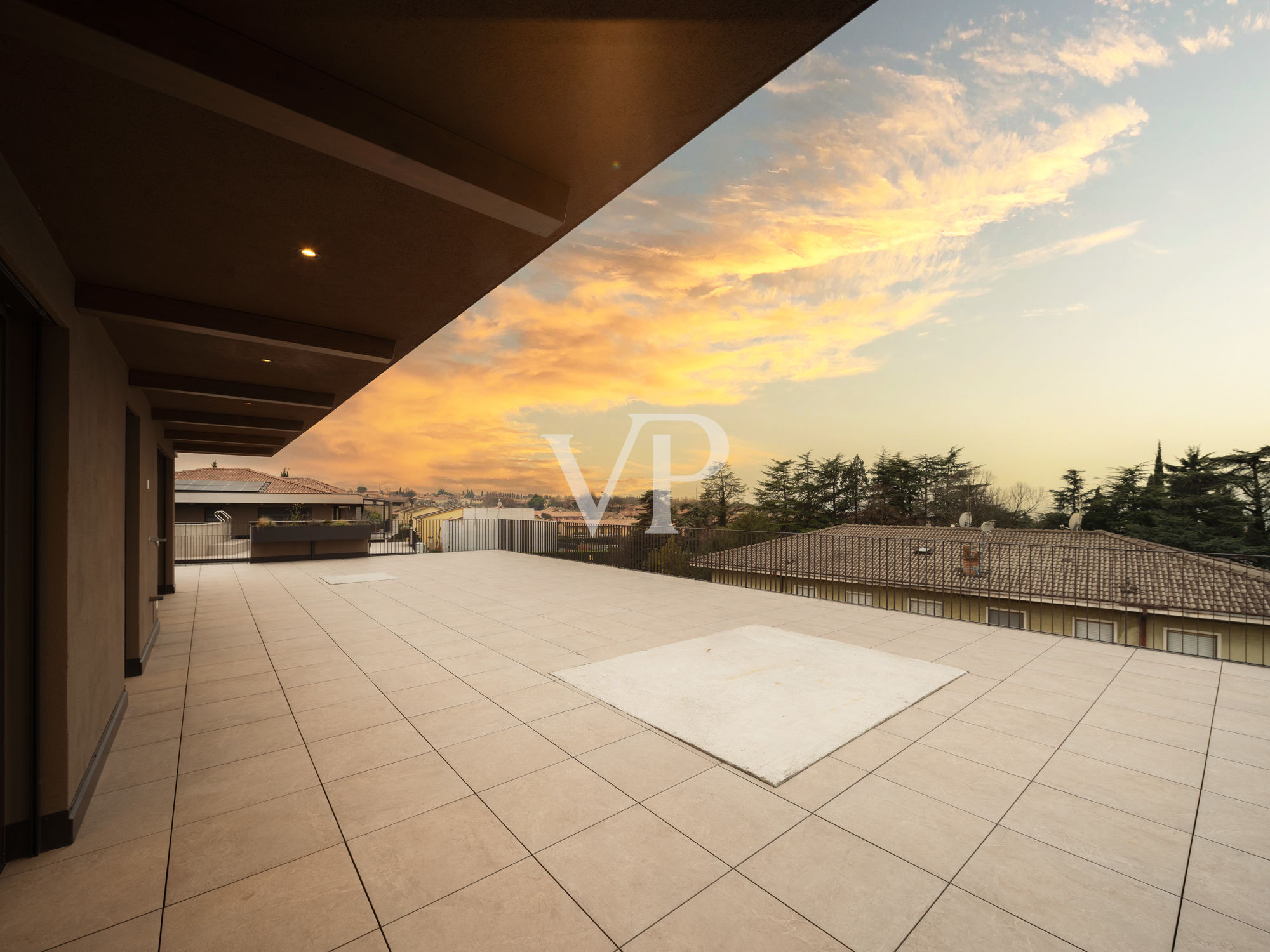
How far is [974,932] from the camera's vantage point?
1.51 m

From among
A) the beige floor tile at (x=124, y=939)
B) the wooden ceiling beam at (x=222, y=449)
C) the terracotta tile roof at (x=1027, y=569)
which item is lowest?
the terracotta tile roof at (x=1027, y=569)

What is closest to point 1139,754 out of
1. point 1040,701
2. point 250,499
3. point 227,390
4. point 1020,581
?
point 1040,701

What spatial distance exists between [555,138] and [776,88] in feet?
26.3

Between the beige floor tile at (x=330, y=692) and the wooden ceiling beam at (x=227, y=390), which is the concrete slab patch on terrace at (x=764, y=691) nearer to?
the beige floor tile at (x=330, y=692)

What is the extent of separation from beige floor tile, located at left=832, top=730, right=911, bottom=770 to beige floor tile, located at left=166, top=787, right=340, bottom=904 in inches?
94.1

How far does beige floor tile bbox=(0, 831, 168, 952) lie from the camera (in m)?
1.51

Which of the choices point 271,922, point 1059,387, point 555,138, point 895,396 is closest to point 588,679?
point 271,922

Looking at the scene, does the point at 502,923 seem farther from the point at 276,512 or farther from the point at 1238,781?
the point at 276,512

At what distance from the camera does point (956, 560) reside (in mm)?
13461

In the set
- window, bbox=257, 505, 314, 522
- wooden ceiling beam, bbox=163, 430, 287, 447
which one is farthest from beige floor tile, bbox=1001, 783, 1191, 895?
window, bbox=257, 505, 314, 522

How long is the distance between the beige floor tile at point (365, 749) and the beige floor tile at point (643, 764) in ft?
3.23

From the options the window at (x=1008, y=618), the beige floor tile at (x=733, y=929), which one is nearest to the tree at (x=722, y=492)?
the window at (x=1008, y=618)

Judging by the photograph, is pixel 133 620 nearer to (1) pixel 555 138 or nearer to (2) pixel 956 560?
(1) pixel 555 138

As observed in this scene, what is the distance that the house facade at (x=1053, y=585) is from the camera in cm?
896
